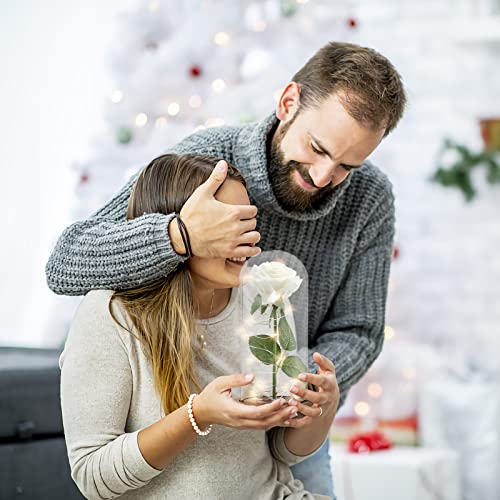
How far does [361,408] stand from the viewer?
3402mm

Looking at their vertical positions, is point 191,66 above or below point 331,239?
above

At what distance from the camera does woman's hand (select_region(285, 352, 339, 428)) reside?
138cm

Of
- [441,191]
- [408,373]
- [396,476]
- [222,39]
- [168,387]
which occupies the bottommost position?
[396,476]

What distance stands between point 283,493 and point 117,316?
45cm

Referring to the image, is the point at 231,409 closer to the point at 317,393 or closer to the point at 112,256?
the point at 317,393

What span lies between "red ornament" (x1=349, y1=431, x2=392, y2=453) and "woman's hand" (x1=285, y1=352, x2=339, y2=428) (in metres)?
1.79

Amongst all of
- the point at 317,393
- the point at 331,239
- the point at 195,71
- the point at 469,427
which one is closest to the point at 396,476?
the point at 469,427

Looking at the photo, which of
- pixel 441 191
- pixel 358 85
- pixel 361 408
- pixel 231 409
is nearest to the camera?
pixel 231 409

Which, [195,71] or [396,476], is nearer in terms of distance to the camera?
[396,476]

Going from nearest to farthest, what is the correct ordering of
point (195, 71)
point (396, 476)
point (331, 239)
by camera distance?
1. point (331, 239)
2. point (396, 476)
3. point (195, 71)

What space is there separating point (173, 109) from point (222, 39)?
315mm

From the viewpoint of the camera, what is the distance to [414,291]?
3.53 meters

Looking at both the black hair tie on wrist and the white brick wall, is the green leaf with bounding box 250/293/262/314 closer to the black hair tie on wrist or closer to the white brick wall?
the black hair tie on wrist

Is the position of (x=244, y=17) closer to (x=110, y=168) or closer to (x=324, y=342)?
(x=110, y=168)
